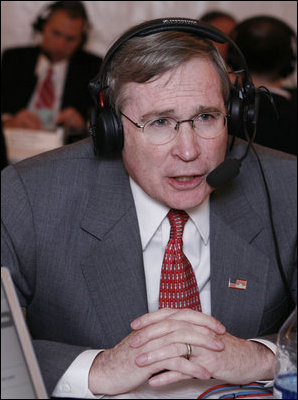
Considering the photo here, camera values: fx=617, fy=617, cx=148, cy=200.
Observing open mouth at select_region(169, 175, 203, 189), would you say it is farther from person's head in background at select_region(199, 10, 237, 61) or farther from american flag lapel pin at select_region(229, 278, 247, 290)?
person's head in background at select_region(199, 10, 237, 61)

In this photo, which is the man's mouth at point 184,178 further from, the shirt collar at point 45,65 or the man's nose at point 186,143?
the shirt collar at point 45,65

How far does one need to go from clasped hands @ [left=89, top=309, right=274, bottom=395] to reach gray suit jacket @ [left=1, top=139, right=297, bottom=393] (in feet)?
0.79

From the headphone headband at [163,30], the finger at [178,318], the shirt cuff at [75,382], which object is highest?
the headphone headband at [163,30]

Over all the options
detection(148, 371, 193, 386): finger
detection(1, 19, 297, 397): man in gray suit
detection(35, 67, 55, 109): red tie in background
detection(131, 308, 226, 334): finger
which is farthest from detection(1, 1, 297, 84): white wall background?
detection(148, 371, 193, 386): finger

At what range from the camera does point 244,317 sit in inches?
58.5

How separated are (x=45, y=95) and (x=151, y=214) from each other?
2799mm

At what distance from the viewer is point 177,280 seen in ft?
4.70

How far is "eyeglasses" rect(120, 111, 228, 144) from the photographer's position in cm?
136

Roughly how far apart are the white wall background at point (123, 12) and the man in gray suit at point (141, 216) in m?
2.46

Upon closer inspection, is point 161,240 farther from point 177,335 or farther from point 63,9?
point 63,9

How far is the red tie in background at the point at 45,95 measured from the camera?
4.09 meters

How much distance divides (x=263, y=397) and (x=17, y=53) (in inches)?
134

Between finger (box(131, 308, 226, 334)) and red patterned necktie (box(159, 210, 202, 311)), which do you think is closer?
finger (box(131, 308, 226, 334))

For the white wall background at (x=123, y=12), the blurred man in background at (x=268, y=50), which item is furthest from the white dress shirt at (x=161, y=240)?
the white wall background at (x=123, y=12)
